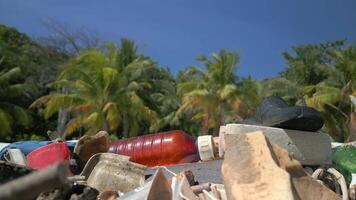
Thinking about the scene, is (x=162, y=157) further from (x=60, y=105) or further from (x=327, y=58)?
(x=327, y=58)

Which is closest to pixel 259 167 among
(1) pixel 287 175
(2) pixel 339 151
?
(1) pixel 287 175

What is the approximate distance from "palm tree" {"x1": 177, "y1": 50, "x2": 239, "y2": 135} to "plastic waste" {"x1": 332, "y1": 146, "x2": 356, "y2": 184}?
25604 mm

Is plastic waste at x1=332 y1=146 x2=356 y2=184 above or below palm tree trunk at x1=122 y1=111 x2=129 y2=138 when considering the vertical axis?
below

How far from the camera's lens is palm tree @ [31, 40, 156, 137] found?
2850cm

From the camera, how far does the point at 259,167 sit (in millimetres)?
2795

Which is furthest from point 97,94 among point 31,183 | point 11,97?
point 31,183

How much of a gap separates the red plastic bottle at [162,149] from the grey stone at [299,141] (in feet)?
3.48

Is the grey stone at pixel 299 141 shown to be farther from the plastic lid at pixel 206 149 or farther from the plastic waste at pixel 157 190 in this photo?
the plastic waste at pixel 157 190

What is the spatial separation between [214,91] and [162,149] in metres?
26.3

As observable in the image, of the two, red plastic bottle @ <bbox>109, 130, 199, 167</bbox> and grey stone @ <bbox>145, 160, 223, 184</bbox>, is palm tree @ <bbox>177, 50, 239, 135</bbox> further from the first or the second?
grey stone @ <bbox>145, 160, 223, 184</bbox>

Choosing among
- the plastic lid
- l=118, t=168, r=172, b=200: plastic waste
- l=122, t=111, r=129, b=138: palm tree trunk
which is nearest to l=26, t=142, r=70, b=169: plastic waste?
the plastic lid

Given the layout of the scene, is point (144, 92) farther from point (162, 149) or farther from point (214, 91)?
point (162, 149)

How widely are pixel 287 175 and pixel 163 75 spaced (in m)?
38.6

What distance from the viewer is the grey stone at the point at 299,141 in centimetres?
430
